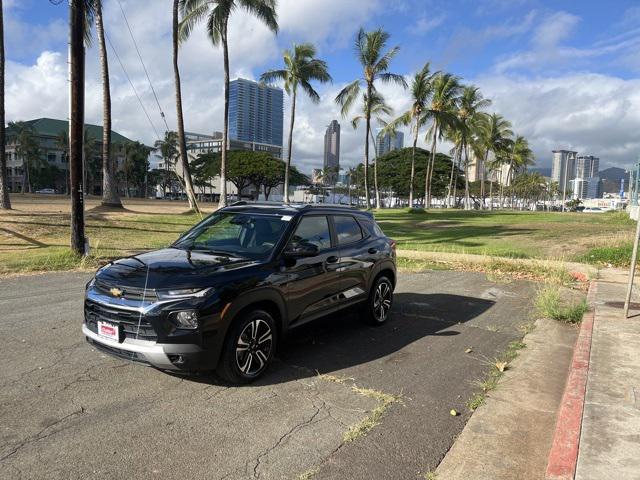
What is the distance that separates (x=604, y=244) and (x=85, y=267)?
15.4m

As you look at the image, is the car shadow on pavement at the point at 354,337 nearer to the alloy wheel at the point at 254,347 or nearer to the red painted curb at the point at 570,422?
the alloy wheel at the point at 254,347

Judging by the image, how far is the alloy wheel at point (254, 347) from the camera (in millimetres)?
4402

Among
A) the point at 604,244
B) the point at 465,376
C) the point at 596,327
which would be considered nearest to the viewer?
the point at 465,376

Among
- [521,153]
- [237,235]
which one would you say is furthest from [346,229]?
[521,153]

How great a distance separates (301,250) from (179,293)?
140 centimetres

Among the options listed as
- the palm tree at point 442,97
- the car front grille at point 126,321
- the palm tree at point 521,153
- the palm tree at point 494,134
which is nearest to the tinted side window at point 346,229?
the car front grille at point 126,321

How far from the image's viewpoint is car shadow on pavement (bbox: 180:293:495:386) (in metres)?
5.00

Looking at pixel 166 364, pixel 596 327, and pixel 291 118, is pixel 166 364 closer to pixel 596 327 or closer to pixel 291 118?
pixel 596 327

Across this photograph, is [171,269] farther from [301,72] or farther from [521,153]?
[521,153]

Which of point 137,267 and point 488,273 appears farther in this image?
point 488,273

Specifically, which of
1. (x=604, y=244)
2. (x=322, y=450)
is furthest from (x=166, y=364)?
(x=604, y=244)

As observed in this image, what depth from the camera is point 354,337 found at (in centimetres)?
615

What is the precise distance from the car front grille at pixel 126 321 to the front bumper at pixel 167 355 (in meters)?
0.05

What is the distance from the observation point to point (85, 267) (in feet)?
36.5
